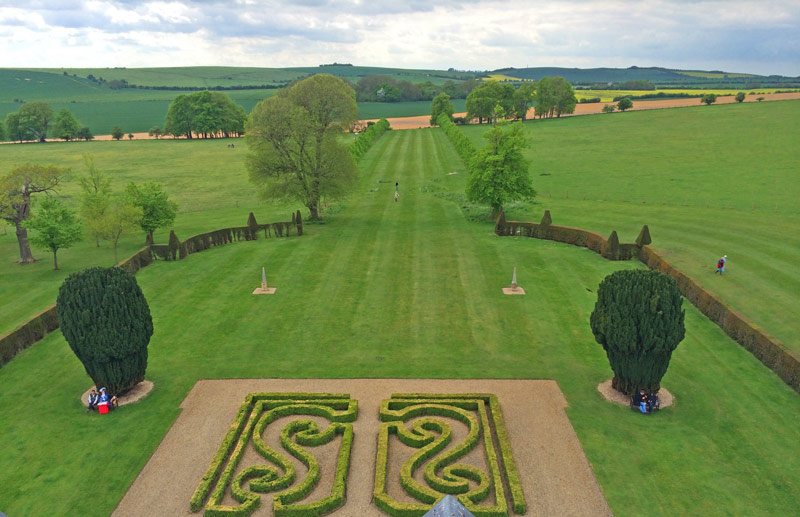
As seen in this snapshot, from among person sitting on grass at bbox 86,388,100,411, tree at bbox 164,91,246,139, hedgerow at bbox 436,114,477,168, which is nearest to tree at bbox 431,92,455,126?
hedgerow at bbox 436,114,477,168

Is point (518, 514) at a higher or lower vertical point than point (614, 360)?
lower

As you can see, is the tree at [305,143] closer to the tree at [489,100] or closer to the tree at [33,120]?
the tree at [489,100]

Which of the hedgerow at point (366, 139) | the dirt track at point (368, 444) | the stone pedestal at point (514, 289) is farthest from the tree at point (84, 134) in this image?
the stone pedestal at point (514, 289)

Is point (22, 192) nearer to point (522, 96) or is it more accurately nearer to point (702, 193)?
point (702, 193)

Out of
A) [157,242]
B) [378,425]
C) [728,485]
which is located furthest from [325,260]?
[728,485]

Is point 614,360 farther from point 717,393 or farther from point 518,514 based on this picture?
point 518,514
